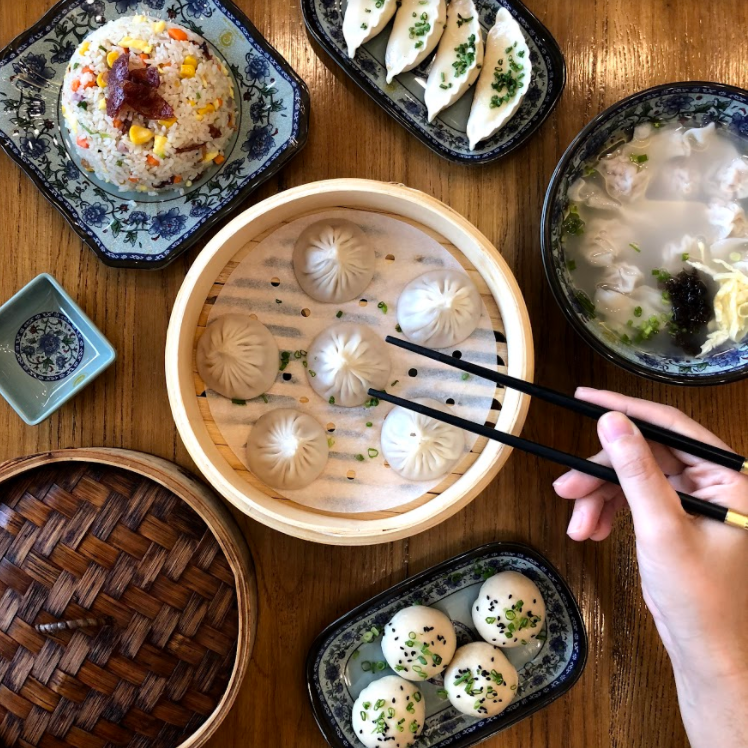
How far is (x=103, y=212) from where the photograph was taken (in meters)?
1.65

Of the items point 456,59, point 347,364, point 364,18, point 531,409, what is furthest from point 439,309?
point 364,18

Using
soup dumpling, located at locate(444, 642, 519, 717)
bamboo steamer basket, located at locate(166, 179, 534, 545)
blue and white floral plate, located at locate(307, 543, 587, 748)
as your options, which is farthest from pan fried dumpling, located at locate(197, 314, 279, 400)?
soup dumpling, located at locate(444, 642, 519, 717)

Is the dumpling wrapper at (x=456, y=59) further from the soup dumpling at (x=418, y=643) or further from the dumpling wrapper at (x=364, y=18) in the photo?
the soup dumpling at (x=418, y=643)

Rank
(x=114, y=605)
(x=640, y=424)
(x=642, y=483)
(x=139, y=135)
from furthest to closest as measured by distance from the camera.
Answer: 1. (x=139, y=135)
2. (x=114, y=605)
3. (x=640, y=424)
4. (x=642, y=483)

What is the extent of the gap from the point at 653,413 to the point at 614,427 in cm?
23

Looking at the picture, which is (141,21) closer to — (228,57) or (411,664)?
(228,57)

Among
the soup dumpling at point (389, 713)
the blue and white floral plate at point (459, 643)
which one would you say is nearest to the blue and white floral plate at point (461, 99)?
the blue and white floral plate at point (459, 643)

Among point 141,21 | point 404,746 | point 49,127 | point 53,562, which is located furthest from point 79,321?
point 404,746

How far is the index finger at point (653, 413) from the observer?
141cm

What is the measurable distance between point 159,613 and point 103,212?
0.98 metres

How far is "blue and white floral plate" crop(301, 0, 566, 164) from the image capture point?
1637 mm

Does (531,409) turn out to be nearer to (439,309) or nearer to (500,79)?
(439,309)

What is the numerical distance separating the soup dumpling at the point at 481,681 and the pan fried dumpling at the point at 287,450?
0.60 metres

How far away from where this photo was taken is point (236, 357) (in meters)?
1.55
